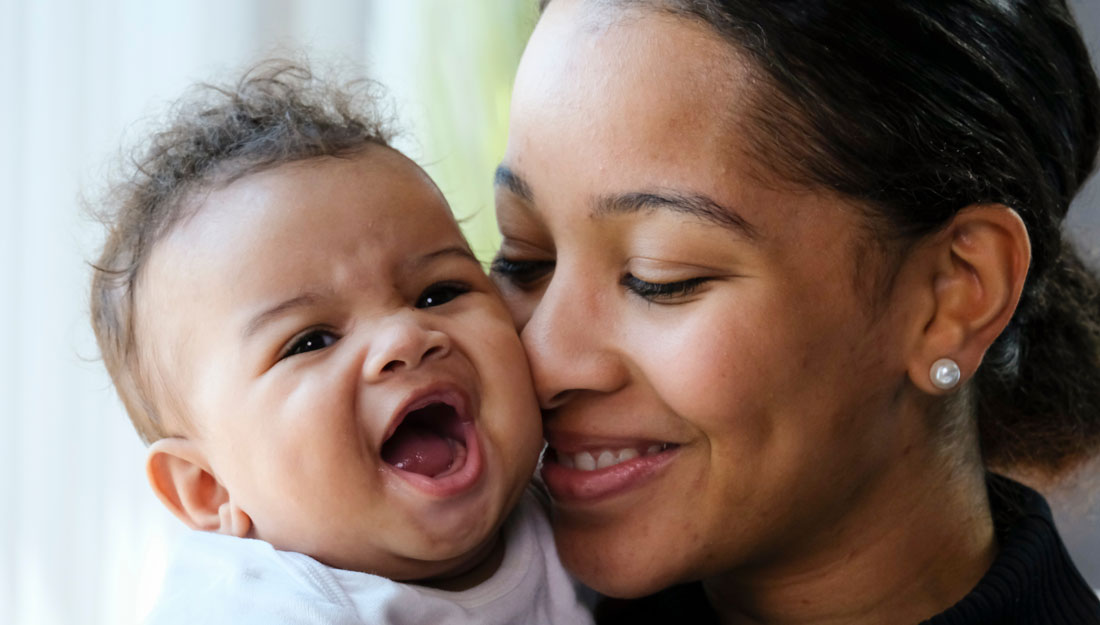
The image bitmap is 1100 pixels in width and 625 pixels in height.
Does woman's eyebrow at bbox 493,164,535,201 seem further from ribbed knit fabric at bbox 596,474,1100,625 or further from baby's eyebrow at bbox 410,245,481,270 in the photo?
ribbed knit fabric at bbox 596,474,1100,625

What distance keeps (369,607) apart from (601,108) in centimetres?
66

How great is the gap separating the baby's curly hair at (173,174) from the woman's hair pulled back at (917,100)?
48 cm

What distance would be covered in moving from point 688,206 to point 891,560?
0.62 metres

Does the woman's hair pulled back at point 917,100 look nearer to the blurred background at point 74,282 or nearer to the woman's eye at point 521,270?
the woman's eye at point 521,270

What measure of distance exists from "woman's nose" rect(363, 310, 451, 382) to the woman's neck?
60cm

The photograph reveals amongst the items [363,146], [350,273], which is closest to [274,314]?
[350,273]

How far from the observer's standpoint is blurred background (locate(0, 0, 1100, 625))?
2189mm

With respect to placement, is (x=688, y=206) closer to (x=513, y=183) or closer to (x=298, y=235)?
(x=513, y=183)

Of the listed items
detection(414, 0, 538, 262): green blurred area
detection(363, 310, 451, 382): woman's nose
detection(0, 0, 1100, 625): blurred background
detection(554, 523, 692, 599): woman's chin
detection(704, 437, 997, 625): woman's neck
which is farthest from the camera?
detection(414, 0, 538, 262): green blurred area

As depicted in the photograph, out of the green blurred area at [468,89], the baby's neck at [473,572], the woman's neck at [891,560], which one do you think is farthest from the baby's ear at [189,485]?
the green blurred area at [468,89]

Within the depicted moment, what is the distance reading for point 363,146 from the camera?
166cm

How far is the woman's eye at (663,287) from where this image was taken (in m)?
1.46

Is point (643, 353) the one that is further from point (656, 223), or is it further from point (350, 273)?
point (350, 273)

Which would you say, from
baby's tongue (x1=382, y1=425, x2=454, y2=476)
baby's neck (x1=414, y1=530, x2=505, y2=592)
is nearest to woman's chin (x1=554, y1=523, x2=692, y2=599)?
baby's neck (x1=414, y1=530, x2=505, y2=592)
